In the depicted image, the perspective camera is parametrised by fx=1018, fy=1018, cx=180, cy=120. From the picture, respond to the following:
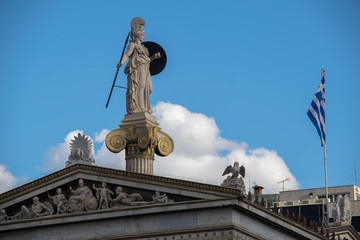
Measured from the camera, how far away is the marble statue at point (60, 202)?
5382 centimetres

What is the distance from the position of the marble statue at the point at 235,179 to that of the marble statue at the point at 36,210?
32.3 feet

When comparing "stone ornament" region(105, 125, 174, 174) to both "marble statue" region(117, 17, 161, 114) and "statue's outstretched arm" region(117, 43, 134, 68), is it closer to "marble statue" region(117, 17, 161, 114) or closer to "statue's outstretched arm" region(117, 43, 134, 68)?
"marble statue" region(117, 17, 161, 114)

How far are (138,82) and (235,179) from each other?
1308 cm

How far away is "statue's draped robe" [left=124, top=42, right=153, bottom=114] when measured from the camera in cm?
6125

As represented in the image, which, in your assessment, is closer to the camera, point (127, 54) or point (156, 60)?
point (127, 54)

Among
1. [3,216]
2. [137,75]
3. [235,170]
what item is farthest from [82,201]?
[137,75]

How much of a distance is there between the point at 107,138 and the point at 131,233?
917 cm

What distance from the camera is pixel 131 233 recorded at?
52125mm

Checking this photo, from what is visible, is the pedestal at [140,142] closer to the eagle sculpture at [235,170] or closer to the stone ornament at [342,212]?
the eagle sculpture at [235,170]

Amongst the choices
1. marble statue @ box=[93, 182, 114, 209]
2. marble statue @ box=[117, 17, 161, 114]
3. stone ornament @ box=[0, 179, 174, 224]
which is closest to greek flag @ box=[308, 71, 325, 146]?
marble statue @ box=[117, 17, 161, 114]

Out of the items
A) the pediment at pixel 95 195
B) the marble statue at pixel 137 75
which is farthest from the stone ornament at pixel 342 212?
the pediment at pixel 95 195

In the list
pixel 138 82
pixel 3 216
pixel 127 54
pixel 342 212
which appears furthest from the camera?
pixel 342 212

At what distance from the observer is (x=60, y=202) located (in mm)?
53844

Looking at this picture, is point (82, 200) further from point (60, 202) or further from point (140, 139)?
point (140, 139)
